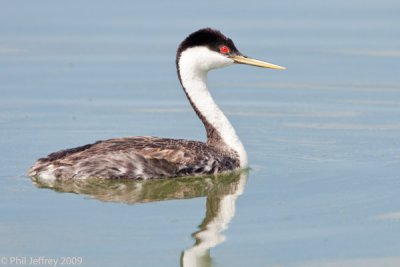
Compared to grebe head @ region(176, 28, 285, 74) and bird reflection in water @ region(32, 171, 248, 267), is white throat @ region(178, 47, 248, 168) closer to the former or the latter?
grebe head @ region(176, 28, 285, 74)

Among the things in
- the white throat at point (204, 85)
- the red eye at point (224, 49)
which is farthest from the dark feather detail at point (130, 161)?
the red eye at point (224, 49)

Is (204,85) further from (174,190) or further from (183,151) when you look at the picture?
(174,190)

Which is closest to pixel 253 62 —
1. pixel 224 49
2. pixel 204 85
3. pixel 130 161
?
pixel 224 49

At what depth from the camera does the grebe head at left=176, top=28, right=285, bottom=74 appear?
12500 millimetres

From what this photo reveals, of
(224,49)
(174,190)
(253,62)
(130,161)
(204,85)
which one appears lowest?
(174,190)

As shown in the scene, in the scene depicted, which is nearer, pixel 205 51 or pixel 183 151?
pixel 183 151

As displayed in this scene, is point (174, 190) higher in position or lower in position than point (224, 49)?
lower

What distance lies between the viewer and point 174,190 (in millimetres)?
11742

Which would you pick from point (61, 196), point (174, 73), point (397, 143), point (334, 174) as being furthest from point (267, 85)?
point (61, 196)

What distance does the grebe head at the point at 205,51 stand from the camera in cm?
1250

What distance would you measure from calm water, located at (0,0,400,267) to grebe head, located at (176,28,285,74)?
109 cm

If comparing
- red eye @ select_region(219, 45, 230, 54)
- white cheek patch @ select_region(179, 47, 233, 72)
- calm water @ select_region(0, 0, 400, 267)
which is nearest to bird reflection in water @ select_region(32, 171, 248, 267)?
calm water @ select_region(0, 0, 400, 267)

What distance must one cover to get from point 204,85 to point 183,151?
0.95 metres

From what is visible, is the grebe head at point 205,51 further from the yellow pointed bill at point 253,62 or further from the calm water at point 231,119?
the calm water at point 231,119
